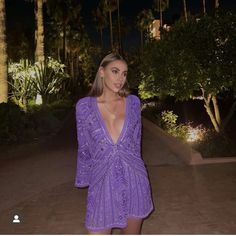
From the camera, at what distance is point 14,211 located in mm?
7844

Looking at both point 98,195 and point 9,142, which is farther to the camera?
point 9,142

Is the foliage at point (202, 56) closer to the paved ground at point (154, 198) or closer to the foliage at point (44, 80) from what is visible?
the paved ground at point (154, 198)

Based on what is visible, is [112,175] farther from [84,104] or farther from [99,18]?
[99,18]

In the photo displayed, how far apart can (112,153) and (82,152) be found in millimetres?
306

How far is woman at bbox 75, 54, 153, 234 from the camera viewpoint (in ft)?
10.8

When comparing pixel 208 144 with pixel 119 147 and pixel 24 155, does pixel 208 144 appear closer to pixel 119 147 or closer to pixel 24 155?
pixel 24 155

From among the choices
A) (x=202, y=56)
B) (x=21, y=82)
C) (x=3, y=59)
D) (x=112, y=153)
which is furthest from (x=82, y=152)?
(x=21, y=82)

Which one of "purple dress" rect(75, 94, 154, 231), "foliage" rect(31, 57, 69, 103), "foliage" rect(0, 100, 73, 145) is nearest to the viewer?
"purple dress" rect(75, 94, 154, 231)

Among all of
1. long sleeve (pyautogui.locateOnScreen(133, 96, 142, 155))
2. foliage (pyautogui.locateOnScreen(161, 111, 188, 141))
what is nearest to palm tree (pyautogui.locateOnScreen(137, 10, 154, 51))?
foliage (pyautogui.locateOnScreen(161, 111, 188, 141))

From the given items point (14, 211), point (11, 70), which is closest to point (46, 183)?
point (14, 211)

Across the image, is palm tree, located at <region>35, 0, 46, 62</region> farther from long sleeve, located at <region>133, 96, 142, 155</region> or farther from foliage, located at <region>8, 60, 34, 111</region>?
long sleeve, located at <region>133, 96, 142, 155</region>

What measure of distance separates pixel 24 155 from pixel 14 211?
6.76m

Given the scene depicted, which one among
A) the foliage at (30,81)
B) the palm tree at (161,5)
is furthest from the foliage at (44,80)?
the palm tree at (161,5)

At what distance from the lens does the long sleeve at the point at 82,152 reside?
11.3 ft
